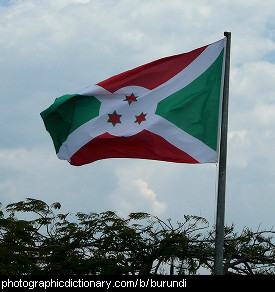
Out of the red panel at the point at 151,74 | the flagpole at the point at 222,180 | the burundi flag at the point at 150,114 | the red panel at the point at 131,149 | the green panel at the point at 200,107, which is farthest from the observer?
the red panel at the point at 151,74

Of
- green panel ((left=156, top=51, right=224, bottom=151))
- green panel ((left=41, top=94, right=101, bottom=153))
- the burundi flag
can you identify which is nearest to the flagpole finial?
the burundi flag

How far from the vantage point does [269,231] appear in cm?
1644

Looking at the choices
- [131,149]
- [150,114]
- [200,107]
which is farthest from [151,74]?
[131,149]

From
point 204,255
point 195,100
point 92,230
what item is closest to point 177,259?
point 204,255

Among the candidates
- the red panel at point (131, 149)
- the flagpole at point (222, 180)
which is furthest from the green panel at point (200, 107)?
the red panel at point (131, 149)

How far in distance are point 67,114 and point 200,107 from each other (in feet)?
9.31

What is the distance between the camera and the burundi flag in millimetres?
12820

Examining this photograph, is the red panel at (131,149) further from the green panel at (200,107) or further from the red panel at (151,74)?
the red panel at (151,74)

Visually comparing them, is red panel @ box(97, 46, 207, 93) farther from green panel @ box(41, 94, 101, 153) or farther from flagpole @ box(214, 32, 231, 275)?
flagpole @ box(214, 32, 231, 275)

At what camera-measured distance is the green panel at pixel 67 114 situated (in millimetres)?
13852

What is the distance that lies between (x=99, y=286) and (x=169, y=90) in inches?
158

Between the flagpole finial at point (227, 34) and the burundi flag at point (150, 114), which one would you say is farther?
the flagpole finial at point (227, 34)

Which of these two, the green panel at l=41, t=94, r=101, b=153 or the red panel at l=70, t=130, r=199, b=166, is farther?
the green panel at l=41, t=94, r=101, b=153

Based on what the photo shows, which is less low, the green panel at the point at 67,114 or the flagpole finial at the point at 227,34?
the flagpole finial at the point at 227,34
